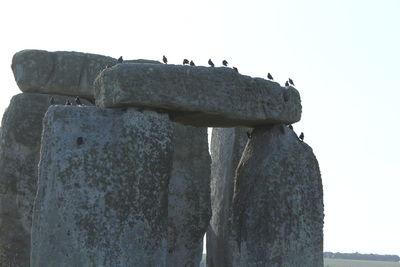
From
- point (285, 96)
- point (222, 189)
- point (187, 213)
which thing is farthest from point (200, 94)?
point (187, 213)

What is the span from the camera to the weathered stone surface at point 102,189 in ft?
23.4

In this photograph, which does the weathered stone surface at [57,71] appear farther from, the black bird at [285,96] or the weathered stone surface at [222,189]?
the black bird at [285,96]

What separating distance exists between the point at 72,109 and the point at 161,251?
5.26 ft

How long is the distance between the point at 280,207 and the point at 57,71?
16.2 feet

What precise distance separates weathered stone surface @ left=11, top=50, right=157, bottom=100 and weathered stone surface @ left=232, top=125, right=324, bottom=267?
4.01 meters

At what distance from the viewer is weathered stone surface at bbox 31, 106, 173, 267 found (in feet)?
23.4

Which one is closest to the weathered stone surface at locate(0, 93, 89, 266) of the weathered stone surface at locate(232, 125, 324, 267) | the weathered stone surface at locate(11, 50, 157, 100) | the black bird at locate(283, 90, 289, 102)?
the weathered stone surface at locate(11, 50, 157, 100)

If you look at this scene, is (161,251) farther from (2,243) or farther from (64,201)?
(2,243)

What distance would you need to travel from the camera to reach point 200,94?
26.3 ft

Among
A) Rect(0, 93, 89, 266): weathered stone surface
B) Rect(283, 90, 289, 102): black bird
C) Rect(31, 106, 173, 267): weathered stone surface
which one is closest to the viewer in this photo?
Rect(31, 106, 173, 267): weathered stone surface

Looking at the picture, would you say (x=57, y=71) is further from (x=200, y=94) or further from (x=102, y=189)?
(x=102, y=189)

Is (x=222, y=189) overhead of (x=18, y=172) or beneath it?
beneath

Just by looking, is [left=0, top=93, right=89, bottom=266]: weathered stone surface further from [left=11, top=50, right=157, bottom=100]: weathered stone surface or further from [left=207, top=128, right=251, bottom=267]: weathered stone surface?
[left=207, top=128, right=251, bottom=267]: weathered stone surface

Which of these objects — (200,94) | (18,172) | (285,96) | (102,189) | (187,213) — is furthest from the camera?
(18,172)
